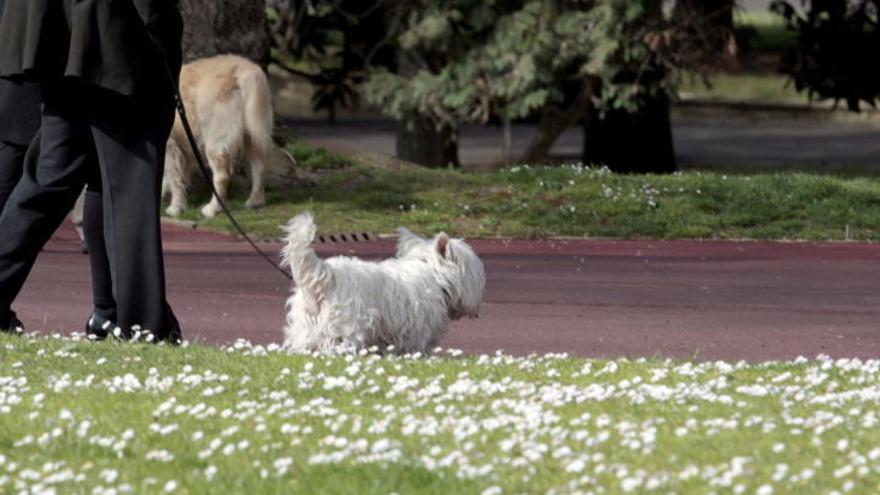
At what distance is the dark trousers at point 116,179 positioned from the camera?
9070mm

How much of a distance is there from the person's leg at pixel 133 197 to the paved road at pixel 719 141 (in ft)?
61.2

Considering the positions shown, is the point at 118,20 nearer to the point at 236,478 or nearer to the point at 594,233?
the point at 236,478

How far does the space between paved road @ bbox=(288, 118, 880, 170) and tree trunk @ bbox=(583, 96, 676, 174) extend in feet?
7.13

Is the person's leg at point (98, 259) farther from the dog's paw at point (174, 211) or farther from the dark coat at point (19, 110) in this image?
the dog's paw at point (174, 211)

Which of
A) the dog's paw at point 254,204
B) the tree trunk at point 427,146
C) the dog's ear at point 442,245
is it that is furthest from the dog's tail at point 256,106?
the tree trunk at point 427,146

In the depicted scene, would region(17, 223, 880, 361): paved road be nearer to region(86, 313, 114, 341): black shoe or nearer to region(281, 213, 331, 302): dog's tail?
region(86, 313, 114, 341): black shoe

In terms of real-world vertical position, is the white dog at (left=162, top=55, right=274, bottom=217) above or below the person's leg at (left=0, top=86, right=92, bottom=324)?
below

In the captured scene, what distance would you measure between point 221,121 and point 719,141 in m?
19.3

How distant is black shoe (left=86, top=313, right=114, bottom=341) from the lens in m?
9.59

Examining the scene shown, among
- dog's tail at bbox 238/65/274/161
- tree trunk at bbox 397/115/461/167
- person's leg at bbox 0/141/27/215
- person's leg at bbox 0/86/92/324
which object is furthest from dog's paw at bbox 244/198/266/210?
tree trunk at bbox 397/115/461/167

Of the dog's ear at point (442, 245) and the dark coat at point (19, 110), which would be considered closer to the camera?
the dog's ear at point (442, 245)

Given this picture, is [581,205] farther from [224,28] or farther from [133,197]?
[133,197]

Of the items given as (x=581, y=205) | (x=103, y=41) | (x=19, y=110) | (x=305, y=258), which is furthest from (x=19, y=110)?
(x=581, y=205)

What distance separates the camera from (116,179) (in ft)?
29.8
